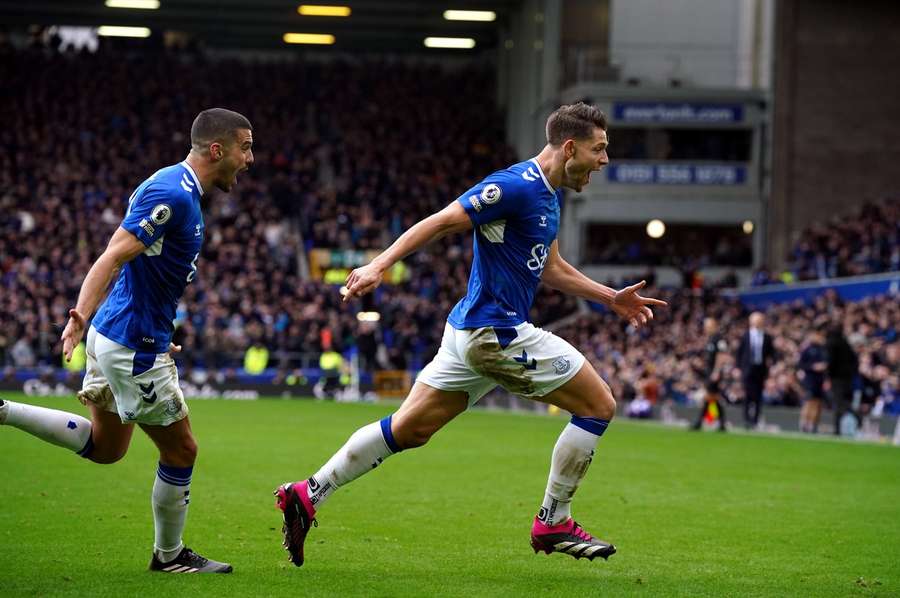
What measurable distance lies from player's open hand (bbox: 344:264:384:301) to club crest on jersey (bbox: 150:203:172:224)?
106 cm

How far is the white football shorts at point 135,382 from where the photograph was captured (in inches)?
284

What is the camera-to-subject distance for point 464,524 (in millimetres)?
10062

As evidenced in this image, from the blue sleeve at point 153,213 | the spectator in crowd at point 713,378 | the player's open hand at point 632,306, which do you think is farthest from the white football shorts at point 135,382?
the spectator in crowd at point 713,378

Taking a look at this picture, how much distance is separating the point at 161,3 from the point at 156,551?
156 feet

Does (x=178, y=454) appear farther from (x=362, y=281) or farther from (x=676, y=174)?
(x=676, y=174)

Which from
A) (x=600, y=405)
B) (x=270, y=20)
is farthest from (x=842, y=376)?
(x=270, y=20)

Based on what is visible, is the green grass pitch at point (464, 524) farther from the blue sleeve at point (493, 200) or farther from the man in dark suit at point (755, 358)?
the man in dark suit at point (755, 358)

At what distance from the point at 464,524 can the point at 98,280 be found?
4142 mm

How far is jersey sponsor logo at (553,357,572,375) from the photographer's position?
758cm

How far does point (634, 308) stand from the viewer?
835cm

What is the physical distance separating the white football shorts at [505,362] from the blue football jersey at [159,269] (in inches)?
59.0

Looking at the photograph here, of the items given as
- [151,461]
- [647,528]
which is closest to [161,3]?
[151,461]

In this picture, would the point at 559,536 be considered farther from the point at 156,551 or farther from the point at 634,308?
the point at 156,551

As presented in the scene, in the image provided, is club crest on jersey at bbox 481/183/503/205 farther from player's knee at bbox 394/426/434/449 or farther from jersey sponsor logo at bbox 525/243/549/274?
player's knee at bbox 394/426/434/449
